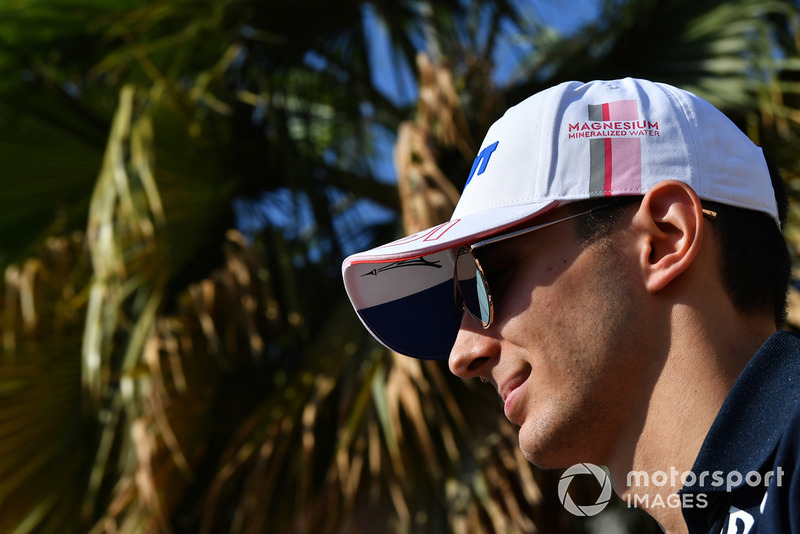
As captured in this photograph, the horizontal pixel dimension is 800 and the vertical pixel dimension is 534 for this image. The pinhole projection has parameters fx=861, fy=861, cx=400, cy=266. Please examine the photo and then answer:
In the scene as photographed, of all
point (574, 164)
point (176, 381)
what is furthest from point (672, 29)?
point (574, 164)

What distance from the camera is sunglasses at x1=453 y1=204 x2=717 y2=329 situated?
44.6 inches

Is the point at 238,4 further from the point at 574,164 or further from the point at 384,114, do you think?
the point at 574,164

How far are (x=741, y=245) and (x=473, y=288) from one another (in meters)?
0.37

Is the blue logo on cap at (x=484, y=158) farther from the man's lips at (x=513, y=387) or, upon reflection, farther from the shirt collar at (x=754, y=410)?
the shirt collar at (x=754, y=410)

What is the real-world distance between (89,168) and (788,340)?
3278 mm

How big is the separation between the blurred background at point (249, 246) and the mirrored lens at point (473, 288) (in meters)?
1.20

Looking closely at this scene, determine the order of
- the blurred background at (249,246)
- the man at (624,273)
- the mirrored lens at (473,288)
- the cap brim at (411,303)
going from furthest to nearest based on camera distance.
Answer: the blurred background at (249,246) < the cap brim at (411,303) < the mirrored lens at (473,288) < the man at (624,273)

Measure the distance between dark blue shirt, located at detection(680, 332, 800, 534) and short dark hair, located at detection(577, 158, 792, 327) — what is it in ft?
0.47

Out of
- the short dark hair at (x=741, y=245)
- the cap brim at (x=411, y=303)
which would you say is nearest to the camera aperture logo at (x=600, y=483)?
the cap brim at (x=411, y=303)

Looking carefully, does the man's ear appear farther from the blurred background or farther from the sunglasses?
the blurred background

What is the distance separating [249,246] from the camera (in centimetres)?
316

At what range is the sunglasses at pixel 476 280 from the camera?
3.72ft

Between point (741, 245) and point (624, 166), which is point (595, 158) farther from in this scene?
point (741, 245)

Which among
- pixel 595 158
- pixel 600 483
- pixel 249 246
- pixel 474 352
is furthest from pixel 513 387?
pixel 249 246
